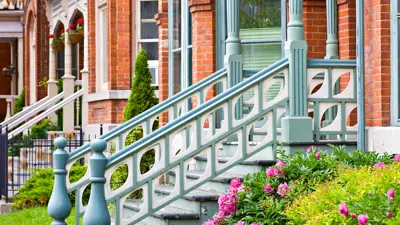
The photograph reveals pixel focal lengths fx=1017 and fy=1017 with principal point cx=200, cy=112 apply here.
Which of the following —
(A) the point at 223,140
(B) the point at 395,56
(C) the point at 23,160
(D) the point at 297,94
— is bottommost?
(C) the point at 23,160

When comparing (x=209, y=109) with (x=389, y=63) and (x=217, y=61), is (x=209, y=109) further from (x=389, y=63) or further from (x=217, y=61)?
(x=217, y=61)

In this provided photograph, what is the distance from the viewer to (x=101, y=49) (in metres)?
21.6

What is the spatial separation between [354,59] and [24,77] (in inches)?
993

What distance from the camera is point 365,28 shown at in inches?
445

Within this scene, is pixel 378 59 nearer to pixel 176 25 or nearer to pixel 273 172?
pixel 273 172

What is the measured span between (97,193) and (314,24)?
177 inches

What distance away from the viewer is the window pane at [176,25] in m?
16.2

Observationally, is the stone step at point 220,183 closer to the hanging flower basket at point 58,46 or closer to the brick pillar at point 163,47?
the brick pillar at point 163,47

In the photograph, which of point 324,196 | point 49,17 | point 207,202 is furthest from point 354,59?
point 49,17

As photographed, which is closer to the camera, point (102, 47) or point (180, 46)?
point (180, 46)

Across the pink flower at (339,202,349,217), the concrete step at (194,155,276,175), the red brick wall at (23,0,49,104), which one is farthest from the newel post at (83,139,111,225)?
the red brick wall at (23,0,49,104)

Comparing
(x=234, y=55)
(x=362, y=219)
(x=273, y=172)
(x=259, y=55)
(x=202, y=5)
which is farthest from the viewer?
(x=202, y=5)

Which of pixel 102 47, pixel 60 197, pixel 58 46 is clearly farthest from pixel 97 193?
pixel 58 46

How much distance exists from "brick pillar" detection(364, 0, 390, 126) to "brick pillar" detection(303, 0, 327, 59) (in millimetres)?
1963
